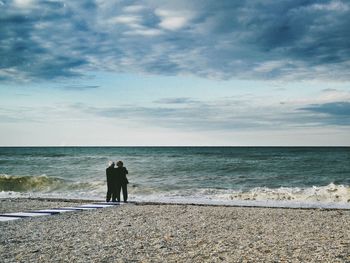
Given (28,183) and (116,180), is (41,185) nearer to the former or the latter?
(28,183)

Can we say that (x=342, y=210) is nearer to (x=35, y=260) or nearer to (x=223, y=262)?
(x=223, y=262)

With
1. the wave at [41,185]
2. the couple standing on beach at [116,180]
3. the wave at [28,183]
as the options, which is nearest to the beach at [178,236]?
the couple standing on beach at [116,180]

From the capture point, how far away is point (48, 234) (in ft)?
28.7

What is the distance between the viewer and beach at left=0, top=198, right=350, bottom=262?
686cm

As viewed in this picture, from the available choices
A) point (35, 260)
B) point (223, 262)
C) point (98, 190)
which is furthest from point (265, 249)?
point (98, 190)

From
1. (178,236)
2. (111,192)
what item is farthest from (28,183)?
(178,236)

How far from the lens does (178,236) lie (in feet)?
28.1

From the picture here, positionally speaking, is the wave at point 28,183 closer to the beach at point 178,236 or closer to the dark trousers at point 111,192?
the dark trousers at point 111,192

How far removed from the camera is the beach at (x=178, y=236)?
22.5 feet

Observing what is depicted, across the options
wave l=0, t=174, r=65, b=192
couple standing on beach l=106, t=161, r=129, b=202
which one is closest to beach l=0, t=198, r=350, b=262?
couple standing on beach l=106, t=161, r=129, b=202

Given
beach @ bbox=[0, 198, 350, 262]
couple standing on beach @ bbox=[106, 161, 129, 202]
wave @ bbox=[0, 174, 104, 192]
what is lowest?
wave @ bbox=[0, 174, 104, 192]

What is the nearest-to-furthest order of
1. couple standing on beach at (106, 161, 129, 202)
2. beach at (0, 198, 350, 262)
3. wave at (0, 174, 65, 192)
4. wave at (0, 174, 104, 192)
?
beach at (0, 198, 350, 262), couple standing on beach at (106, 161, 129, 202), wave at (0, 174, 104, 192), wave at (0, 174, 65, 192)

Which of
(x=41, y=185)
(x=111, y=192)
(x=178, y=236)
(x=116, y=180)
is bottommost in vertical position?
(x=41, y=185)

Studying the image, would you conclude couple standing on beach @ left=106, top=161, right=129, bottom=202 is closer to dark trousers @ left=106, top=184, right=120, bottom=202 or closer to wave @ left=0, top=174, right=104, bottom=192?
dark trousers @ left=106, top=184, right=120, bottom=202
